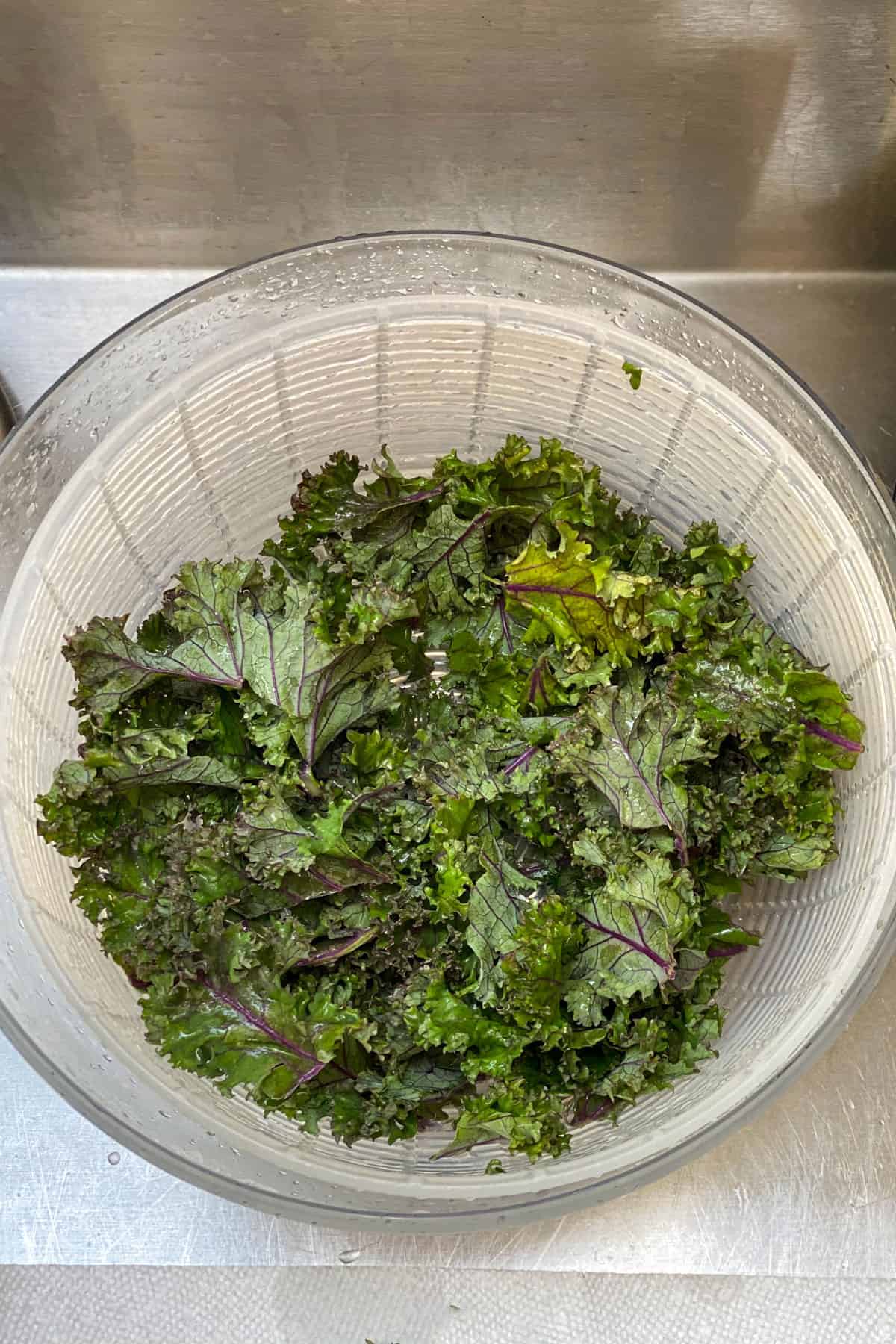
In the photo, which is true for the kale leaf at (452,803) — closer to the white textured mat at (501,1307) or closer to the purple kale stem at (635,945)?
the purple kale stem at (635,945)

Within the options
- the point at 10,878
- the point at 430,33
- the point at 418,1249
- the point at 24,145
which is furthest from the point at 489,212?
the point at 418,1249

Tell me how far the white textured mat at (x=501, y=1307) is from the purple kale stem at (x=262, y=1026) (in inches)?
13.9

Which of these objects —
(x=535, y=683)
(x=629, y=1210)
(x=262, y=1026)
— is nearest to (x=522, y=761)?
(x=535, y=683)

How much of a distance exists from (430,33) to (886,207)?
488 millimetres

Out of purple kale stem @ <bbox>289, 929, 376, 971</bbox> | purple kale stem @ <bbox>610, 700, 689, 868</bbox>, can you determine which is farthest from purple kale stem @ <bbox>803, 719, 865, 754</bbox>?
purple kale stem @ <bbox>289, 929, 376, 971</bbox>

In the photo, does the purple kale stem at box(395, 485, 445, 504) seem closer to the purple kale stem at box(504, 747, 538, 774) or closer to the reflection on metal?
the purple kale stem at box(504, 747, 538, 774)

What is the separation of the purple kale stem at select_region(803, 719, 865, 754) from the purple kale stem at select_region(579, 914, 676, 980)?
20cm

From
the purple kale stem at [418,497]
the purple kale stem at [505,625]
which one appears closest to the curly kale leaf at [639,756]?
the purple kale stem at [505,625]

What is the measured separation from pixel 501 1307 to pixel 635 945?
0.46 meters

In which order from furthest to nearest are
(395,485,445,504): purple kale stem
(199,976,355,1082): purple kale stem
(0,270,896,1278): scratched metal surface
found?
(0,270,896,1278): scratched metal surface → (395,485,445,504): purple kale stem → (199,976,355,1082): purple kale stem

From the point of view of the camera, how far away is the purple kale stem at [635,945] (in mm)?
855

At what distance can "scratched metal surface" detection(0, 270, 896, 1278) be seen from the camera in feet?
3.51

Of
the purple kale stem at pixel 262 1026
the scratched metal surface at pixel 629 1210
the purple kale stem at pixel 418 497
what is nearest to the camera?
the purple kale stem at pixel 262 1026

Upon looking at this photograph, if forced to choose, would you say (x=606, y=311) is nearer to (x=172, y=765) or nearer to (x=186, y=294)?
(x=186, y=294)
